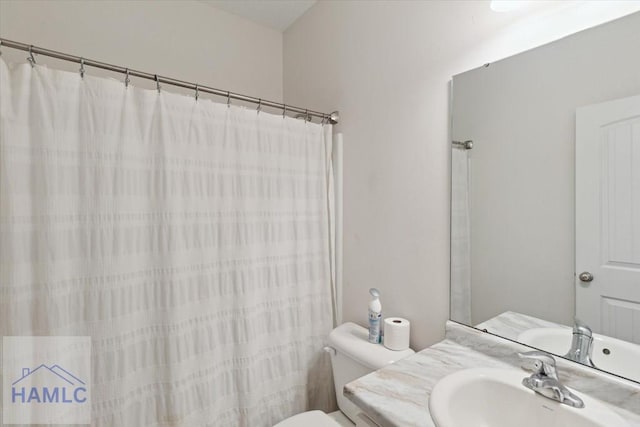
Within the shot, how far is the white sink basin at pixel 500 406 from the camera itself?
0.68m

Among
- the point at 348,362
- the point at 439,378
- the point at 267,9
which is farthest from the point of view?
the point at 267,9

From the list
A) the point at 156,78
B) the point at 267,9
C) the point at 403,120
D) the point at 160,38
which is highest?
the point at 267,9

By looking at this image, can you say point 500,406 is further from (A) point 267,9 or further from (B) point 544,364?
(A) point 267,9

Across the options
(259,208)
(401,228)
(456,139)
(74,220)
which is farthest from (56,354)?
(456,139)

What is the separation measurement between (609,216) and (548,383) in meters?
0.46

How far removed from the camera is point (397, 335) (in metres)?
1.23

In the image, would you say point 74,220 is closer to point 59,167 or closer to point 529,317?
point 59,167

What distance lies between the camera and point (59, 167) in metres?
0.96

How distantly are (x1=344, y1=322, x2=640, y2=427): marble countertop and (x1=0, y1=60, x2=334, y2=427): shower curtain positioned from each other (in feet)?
2.21

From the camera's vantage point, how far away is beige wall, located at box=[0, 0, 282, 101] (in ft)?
4.53

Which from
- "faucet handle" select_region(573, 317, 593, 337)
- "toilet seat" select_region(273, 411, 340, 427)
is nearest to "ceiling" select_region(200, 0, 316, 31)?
"faucet handle" select_region(573, 317, 593, 337)

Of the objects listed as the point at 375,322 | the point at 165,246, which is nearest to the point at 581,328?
the point at 375,322

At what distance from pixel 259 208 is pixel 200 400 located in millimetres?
Answer: 815

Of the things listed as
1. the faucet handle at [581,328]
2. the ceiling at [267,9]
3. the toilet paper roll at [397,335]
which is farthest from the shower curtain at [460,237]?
the ceiling at [267,9]
